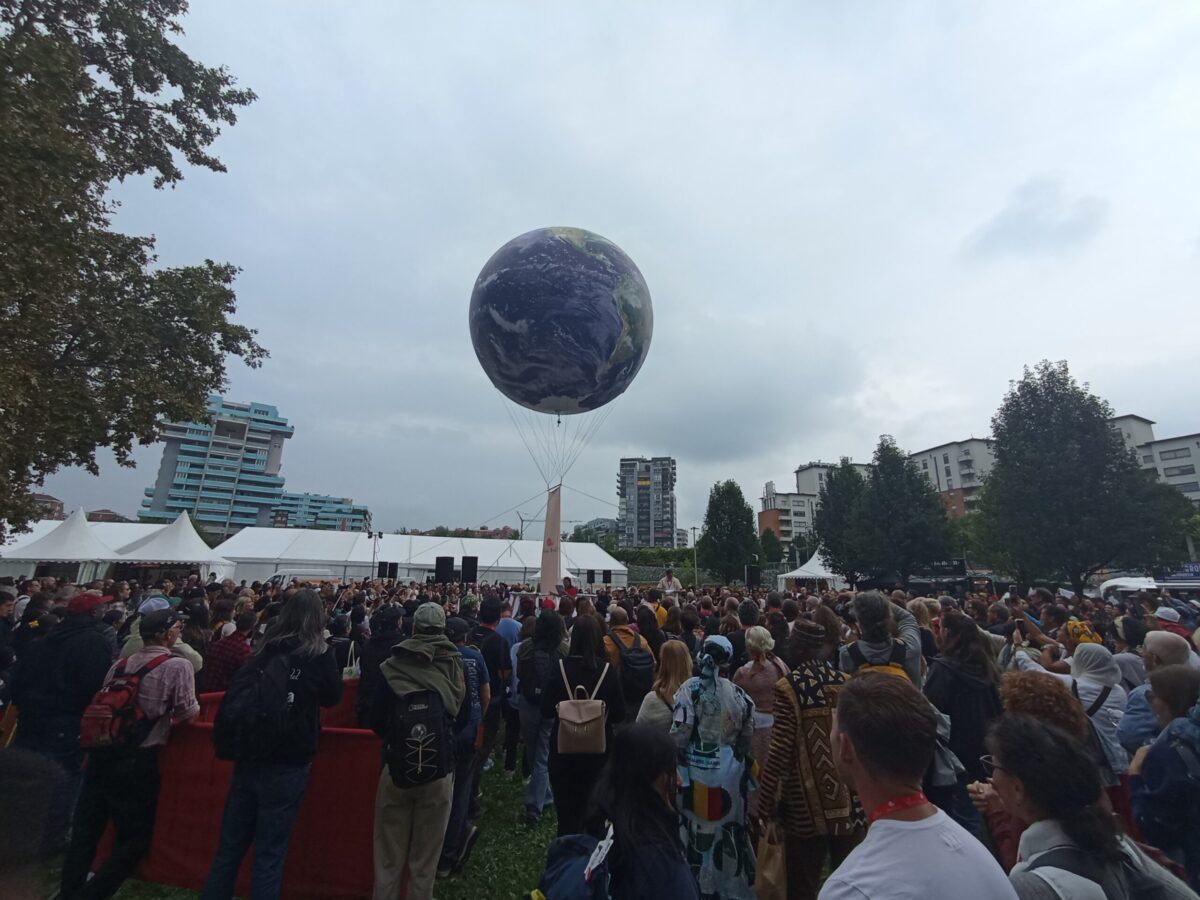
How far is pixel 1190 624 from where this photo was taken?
34.4 ft

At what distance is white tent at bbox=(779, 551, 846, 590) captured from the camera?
126ft

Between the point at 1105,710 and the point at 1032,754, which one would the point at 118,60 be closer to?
the point at 1032,754

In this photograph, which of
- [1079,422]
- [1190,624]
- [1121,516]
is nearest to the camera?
[1190,624]

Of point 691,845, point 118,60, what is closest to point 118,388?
point 118,60

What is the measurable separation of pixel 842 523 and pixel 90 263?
1715 inches

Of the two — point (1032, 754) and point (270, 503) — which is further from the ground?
point (270, 503)

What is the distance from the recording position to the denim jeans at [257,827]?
341 cm

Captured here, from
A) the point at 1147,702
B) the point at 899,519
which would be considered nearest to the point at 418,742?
the point at 1147,702

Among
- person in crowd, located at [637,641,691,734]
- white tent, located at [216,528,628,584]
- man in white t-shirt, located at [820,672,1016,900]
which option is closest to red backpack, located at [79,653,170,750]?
person in crowd, located at [637,641,691,734]

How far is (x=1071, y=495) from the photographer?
25656 mm

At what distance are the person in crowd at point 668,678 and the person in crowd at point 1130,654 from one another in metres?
4.56

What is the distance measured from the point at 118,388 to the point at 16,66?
536 centimetres

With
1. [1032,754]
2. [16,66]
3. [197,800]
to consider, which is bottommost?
[197,800]

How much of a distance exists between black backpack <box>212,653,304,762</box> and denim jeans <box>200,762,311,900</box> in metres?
0.17
